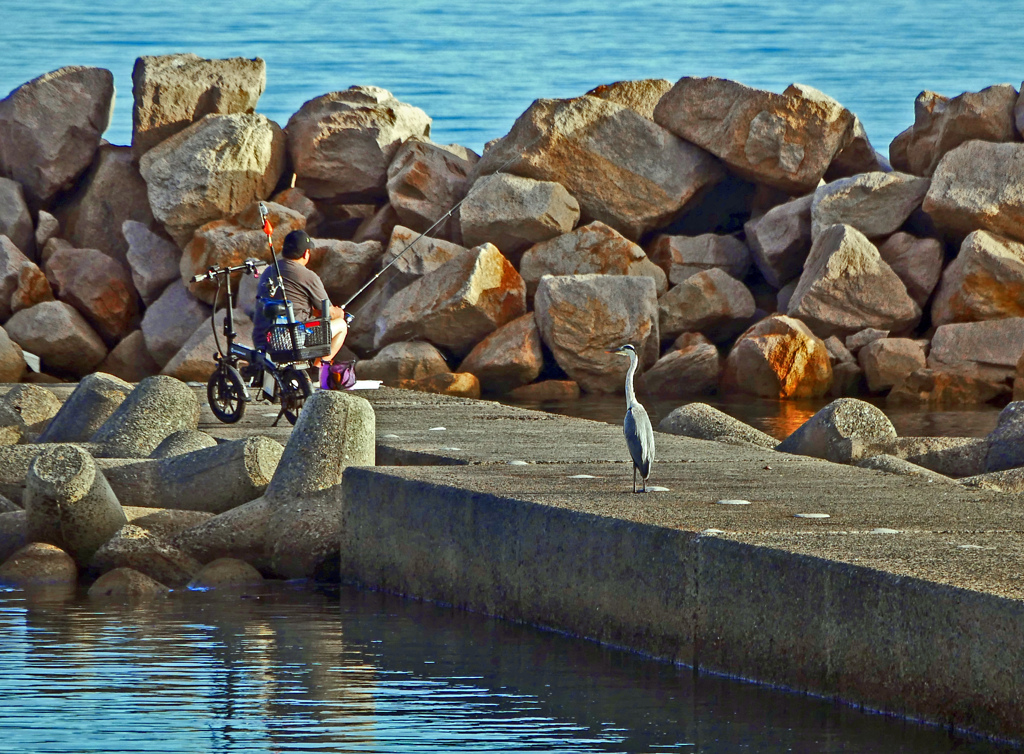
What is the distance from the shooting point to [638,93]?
23547mm

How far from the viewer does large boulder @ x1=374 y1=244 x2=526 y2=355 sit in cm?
2036

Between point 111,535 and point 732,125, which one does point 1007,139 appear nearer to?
point 732,125

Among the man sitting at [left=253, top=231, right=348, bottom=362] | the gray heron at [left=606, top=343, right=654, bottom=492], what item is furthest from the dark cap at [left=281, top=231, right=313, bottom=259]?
the gray heron at [left=606, top=343, right=654, bottom=492]

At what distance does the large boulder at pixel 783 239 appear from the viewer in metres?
21.5

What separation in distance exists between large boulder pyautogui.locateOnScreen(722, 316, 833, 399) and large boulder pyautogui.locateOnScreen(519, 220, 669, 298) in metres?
2.67

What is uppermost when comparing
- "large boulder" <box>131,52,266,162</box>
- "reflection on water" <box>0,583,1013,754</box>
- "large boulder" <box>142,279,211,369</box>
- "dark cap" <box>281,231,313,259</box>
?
"large boulder" <box>131,52,266,162</box>

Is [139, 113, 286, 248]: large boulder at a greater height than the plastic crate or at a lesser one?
greater

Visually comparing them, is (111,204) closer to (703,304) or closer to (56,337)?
(56,337)

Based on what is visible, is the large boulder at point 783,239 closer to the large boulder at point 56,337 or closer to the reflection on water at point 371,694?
the large boulder at point 56,337

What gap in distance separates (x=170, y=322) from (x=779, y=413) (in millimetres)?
9561

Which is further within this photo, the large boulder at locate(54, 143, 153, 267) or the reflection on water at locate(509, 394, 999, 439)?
the large boulder at locate(54, 143, 153, 267)

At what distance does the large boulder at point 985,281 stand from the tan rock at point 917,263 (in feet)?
1.67

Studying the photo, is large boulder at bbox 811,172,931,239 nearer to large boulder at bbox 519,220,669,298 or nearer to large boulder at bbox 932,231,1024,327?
large boulder at bbox 932,231,1024,327

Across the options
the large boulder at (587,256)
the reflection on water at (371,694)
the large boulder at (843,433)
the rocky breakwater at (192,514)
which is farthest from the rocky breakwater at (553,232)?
the reflection on water at (371,694)
